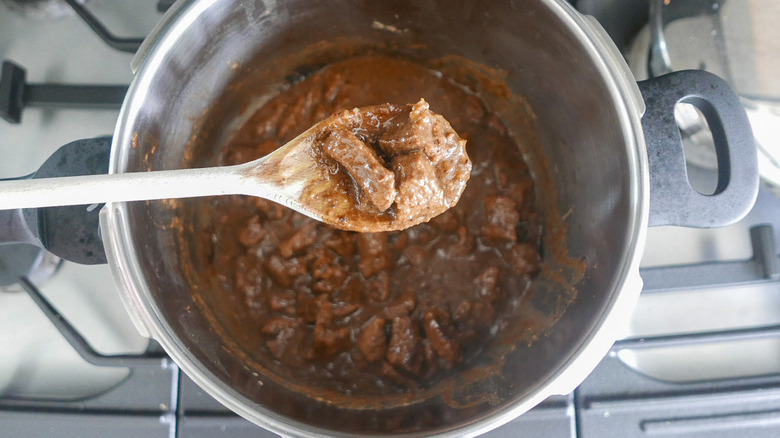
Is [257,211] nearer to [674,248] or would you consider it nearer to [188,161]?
[188,161]

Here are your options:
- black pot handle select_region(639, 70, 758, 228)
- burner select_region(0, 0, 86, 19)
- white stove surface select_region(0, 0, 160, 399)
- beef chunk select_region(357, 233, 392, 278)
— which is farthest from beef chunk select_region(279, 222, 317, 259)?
burner select_region(0, 0, 86, 19)

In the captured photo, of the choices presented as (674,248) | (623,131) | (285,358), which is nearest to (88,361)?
(285,358)

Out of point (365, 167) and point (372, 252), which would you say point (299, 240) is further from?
point (365, 167)

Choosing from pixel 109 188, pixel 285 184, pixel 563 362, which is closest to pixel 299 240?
pixel 285 184

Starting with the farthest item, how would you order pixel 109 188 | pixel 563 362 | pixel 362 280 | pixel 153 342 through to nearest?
pixel 362 280
pixel 153 342
pixel 563 362
pixel 109 188

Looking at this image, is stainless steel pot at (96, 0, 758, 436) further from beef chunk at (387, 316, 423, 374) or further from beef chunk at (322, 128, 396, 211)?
beef chunk at (322, 128, 396, 211)

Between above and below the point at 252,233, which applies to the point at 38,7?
above

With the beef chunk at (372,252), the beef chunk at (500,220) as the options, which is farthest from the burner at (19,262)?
the beef chunk at (500,220)

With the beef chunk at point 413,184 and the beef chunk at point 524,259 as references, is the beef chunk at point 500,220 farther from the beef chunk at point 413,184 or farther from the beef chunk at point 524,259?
the beef chunk at point 413,184
